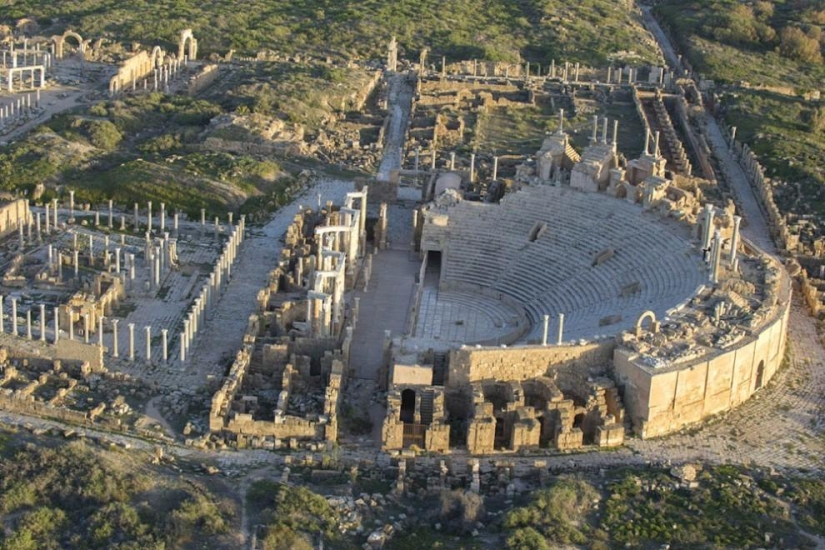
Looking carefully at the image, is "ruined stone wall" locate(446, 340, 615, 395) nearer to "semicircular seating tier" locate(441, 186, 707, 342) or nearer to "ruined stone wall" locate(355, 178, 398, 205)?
"semicircular seating tier" locate(441, 186, 707, 342)

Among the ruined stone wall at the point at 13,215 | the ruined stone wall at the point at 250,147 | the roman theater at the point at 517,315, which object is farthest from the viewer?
the ruined stone wall at the point at 250,147

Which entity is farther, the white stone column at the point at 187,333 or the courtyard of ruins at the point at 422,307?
the white stone column at the point at 187,333

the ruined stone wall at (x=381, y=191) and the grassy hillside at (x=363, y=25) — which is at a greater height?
the grassy hillside at (x=363, y=25)

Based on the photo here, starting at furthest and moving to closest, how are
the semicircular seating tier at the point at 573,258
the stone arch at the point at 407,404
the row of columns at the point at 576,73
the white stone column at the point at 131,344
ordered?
1. the row of columns at the point at 576,73
2. the semicircular seating tier at the point at 573,258
3. the white stone column at the point at 131,344
4. the stone arch at the point at 407,404

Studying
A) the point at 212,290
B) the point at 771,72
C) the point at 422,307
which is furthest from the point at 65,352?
the point at 771,72

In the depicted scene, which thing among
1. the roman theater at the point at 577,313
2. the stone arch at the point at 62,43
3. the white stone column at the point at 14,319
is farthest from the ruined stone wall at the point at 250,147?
the white stone column at the point at 14,319

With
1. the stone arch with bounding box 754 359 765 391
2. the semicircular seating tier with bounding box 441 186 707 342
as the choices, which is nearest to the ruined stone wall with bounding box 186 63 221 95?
the semicircular seating tier with bounding box 441 186 707 342

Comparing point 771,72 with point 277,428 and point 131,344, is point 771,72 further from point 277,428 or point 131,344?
point 277,428

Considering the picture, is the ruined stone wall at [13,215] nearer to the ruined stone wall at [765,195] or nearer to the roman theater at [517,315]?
the roman theater at [517,315]
